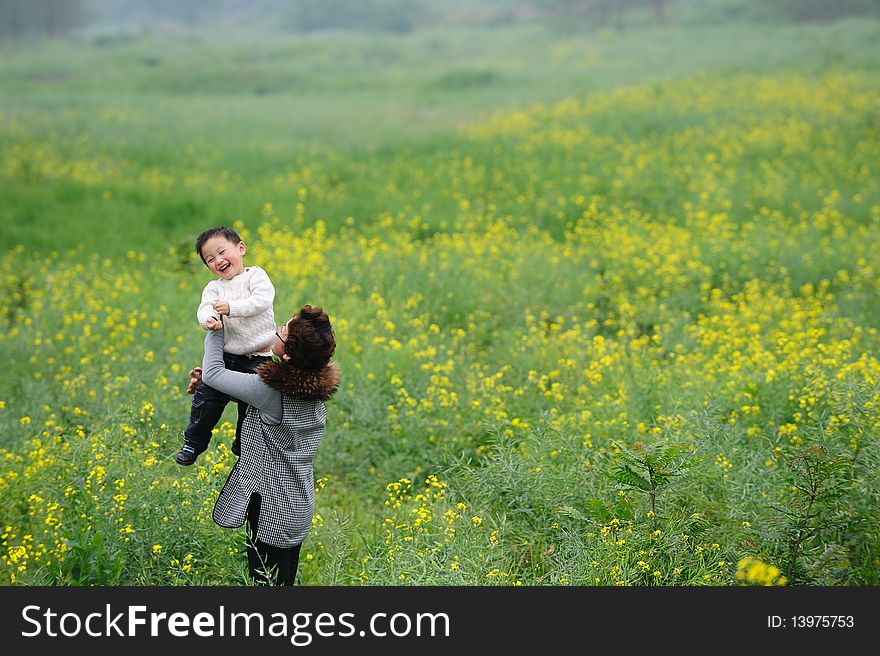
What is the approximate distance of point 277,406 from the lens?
3.82 m

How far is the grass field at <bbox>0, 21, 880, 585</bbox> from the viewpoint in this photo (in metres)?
4.39

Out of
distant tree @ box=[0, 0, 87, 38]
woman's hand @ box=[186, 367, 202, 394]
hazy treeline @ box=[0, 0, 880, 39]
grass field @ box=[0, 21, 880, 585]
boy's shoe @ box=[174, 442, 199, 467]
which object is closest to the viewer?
woman's hand @ box=[186, 367, 202, 394]

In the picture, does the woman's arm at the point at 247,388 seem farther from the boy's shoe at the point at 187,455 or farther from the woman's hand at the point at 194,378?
the boy's shoe at the point at 187,455

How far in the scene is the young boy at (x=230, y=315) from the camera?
393 cm

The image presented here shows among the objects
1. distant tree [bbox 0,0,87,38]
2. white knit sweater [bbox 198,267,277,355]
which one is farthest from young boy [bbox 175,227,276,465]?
distant tree [bbox 0,0,87,38]

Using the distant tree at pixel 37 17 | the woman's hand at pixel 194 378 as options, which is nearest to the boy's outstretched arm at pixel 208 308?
the woman's hand at pixel 194 378

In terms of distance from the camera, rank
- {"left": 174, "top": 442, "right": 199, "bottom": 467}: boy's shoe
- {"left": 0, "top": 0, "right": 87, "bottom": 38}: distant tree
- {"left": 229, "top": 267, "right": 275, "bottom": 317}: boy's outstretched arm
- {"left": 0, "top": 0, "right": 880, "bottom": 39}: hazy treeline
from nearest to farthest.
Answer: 1. {"left": 229, "top": 267, "right": 275, "bottom": 317}: boy's outstretched arm
2. {"left": 174, "top": 442, "right": 199, "bottom": 467}: boy's shoe
3. {"left": 0, "top": 0, "right": 87, "bottom": 38}: distant tree
4. {"left": 0, "top": 0, "right": 880, "bottom": 39}: hazy treeline

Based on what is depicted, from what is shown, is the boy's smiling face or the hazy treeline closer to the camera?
the boy's smiling face

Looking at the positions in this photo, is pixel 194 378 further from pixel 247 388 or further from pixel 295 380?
pixel 295 380

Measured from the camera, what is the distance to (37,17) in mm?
40656

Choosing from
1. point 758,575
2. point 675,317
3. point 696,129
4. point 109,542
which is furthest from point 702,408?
point 696,129

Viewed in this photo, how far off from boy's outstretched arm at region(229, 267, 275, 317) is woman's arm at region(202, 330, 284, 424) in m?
0.26

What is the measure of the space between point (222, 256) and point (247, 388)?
66 cm

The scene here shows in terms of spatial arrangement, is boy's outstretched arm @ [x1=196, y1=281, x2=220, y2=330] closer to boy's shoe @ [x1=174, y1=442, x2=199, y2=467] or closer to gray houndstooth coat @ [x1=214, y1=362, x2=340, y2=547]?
gray houndstooth coat @ [x1=214, y1=362, x2=340, y2=547]
